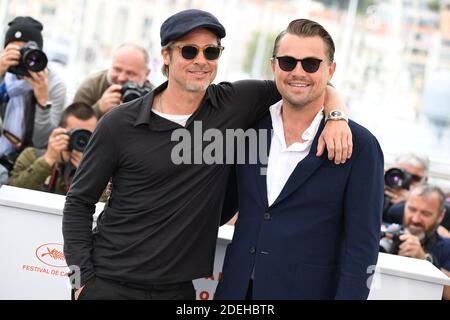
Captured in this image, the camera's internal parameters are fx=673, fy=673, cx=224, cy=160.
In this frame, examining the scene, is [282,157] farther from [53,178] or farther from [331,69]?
[53,178]

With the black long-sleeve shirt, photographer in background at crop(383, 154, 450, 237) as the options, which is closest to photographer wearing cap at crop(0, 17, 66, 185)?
the black long-sleeve shirt

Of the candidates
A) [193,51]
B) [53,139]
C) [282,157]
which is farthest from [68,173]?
[282,157]

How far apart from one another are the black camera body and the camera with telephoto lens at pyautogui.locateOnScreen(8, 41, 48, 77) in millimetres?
2059

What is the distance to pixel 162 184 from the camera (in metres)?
1.91

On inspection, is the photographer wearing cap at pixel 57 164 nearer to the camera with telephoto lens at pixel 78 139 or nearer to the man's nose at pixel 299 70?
the camera with telephoto lens at pixel 78 139

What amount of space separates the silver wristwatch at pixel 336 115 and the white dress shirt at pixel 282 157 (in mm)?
41

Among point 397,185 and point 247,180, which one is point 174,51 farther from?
point 397,185

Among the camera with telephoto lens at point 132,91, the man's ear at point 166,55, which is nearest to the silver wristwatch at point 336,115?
the man's ear at point 166,55

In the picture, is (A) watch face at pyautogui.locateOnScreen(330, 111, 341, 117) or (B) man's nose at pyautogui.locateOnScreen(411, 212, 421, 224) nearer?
(A) watch face at pyautogui.locateOnScreen(330, 111, 341, 117)

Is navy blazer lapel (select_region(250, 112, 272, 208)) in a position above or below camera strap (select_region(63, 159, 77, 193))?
above

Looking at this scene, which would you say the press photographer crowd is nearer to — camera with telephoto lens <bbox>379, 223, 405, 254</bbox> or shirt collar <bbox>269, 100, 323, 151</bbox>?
camera with telephoto lens <bbox>379, 223, 405, 254</bbox>

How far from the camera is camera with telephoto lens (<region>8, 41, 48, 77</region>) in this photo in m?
3.74

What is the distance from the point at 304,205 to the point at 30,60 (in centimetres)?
241
